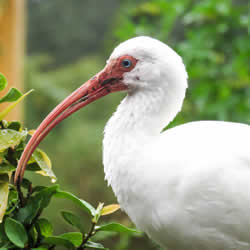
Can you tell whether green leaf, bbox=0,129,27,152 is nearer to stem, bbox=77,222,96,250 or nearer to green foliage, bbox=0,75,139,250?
green foliage, bbox=0,75,139,250

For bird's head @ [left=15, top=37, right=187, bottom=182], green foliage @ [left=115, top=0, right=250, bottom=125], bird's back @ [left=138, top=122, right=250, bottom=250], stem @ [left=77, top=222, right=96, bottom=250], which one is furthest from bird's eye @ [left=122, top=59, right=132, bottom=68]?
green foliage @ [left=115, top=0, right=250, bottom=125]

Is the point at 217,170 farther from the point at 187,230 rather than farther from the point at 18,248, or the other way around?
the point at 18,248

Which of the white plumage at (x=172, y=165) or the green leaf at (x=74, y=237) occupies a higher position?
the white plumage at (x=172, y=165)

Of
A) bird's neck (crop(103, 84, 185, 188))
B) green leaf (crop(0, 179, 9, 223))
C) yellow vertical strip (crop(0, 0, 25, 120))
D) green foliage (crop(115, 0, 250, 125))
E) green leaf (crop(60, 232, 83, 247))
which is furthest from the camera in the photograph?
yellow vertical strip (crop(0, 0, 25, 120))

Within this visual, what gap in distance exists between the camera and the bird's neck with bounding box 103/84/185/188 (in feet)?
4.69

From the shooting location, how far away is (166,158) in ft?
4.49

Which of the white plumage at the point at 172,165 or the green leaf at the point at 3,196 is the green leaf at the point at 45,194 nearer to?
the green leaf at the point at 3,196

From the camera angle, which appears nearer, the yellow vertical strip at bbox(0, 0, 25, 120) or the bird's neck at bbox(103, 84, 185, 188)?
the bird's neck at bbox(103, 84, 185, 188)

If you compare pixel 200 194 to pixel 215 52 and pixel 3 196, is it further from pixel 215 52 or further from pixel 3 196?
pixel 215 52

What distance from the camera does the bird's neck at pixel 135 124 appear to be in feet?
4.69

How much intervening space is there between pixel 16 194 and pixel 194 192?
0.52 metres

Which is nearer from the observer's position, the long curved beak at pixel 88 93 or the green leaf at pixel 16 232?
the green leaf at pixel 16 232

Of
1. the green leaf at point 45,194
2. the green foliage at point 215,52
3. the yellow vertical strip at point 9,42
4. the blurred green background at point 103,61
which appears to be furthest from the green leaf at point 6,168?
the yellow vertical strip at point 9,42

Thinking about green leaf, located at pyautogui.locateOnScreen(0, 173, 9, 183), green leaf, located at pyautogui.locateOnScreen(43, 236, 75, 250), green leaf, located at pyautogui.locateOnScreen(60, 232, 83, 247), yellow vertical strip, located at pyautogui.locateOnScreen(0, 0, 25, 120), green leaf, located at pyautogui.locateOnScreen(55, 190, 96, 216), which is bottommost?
green leaf, located at pyautogui.locateOnScreen(43, 236, 75, 250)
